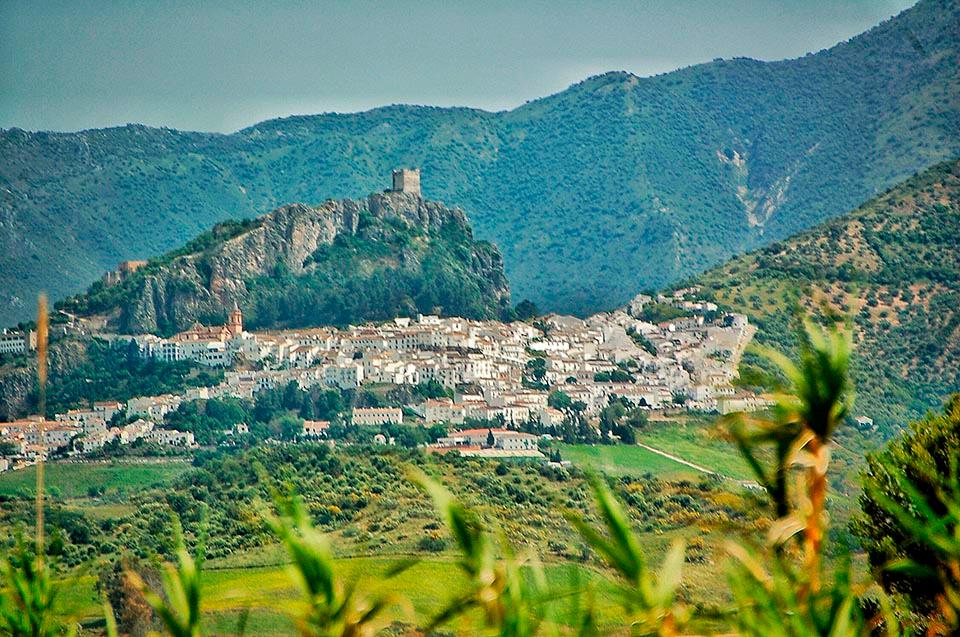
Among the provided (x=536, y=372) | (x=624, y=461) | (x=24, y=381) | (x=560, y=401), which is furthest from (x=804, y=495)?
(x=24, y=381)

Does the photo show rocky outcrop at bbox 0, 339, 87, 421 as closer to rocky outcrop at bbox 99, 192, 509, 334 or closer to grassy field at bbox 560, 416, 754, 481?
rocky outcrop at bbox 99, 192, 509, 334

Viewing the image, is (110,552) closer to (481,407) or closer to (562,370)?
(481,407)

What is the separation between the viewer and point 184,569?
7309 millimetres

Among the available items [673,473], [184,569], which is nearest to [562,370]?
[673,473]

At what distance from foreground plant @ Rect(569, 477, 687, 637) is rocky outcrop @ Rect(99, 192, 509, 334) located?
72.7 meters

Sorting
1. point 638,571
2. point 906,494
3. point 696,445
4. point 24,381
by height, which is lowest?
point 696,445

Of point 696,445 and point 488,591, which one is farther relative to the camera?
point 696,445

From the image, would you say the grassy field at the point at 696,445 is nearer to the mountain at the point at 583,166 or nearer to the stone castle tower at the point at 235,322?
the stone castle tower at the point at 235,322

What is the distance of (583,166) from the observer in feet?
466

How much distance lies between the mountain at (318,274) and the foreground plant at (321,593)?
7254cm

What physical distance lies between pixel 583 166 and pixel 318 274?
197 ft

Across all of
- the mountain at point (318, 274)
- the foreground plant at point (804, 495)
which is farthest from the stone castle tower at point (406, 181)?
the foreground plant at point (804, 495)

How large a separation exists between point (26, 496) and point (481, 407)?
17.5 metres

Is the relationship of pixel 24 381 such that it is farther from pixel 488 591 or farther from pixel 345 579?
pixel 488 591
